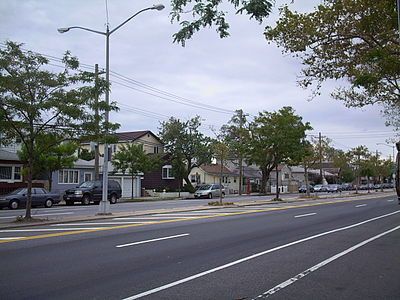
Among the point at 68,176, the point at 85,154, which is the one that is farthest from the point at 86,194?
the point at 85,154

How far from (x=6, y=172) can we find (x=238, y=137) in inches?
1258

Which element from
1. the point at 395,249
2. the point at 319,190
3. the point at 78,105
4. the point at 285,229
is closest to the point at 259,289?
the point at 395,249

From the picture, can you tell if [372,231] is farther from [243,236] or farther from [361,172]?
[361,172]

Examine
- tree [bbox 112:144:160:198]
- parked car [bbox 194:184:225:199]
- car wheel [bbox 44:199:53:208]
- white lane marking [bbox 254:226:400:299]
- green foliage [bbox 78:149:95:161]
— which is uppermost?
green foliage [bbox 78:149:95:161]

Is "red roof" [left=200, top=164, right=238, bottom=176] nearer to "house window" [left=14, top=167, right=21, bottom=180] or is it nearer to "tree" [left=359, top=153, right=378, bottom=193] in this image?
"tree" [left=359, top=153, right=378, bottom=193]

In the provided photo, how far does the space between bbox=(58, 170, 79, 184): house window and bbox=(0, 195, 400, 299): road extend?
92.8ft

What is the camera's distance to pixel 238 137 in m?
61.9

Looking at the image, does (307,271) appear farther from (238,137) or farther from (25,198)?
(238,137)

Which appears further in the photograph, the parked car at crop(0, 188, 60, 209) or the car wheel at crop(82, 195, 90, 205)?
the car wheel at crop(82, 195, 90, 205)

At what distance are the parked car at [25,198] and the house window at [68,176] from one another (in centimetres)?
1129

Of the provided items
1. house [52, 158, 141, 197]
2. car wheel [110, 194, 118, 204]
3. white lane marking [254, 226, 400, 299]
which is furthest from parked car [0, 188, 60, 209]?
white lane marking [254, 226, 400, 299]

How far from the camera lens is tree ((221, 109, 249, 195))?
45.6m

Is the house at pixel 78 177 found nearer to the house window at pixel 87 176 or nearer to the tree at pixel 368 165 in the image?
the house window at pixel 87 176

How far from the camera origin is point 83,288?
7293 millimetres
